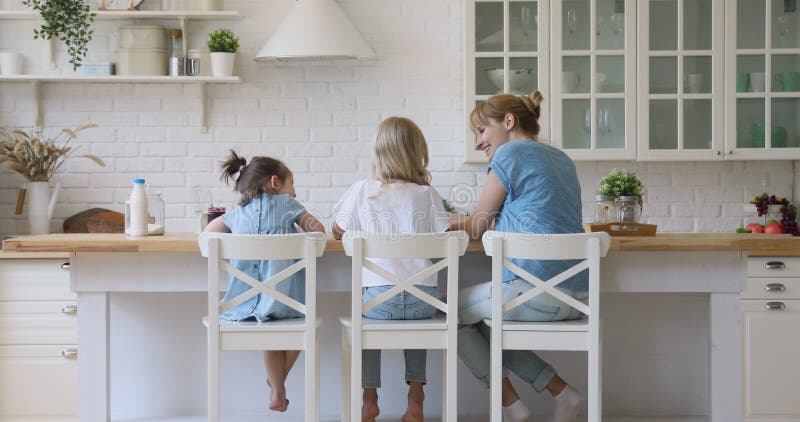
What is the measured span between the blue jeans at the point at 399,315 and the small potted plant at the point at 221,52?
1.63 metres

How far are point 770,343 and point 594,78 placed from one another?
4.71 feet

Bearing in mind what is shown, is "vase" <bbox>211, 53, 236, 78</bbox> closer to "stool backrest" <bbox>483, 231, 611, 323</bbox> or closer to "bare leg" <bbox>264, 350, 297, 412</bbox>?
"bare leg" <bbox>264, 350, 297, 412</bbox>

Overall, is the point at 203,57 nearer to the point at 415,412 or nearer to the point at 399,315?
the point at 399,315

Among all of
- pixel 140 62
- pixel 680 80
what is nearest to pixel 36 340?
pixel 140 62

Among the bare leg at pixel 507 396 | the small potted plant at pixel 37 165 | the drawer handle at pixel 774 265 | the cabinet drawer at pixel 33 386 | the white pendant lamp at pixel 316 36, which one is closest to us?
the bare leg at pixel 507 396

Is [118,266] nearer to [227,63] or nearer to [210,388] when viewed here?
[210,388]

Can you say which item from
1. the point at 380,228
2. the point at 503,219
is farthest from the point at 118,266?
the point at 503,219

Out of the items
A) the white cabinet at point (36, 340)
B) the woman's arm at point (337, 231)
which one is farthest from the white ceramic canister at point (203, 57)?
the woman's arm at point (337, 231)

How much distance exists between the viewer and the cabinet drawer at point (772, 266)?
3.34m

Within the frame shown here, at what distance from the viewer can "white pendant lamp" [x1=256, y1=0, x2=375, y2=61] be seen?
409cm

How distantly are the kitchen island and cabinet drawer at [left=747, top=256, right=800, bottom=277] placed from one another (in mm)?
77

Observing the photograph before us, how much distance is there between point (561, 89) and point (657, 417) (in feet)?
4.95

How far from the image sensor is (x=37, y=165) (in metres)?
4.25

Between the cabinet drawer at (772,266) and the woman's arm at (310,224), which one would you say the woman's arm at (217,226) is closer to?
the woman's arm at (310,224)
